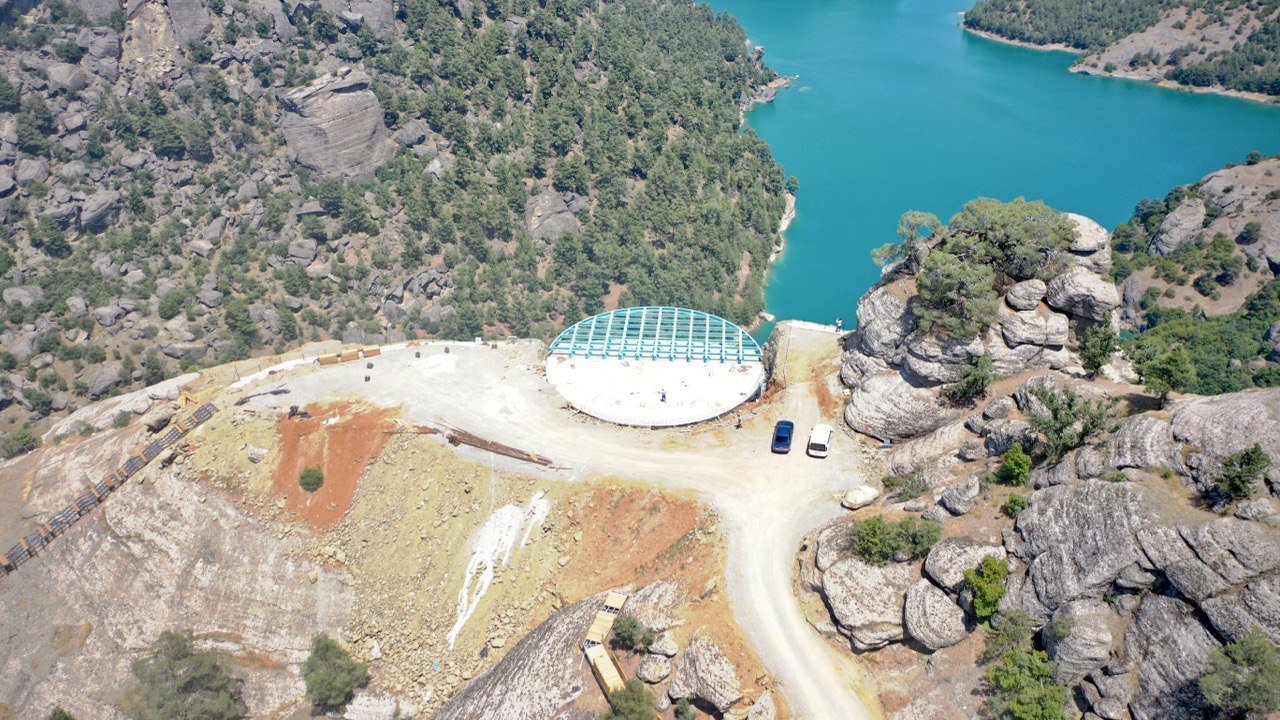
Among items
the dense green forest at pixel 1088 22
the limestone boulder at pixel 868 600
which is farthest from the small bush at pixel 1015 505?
the dense green forest at pixel 1088 22

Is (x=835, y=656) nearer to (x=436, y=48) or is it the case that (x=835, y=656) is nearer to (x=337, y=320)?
(x=337, y=320)

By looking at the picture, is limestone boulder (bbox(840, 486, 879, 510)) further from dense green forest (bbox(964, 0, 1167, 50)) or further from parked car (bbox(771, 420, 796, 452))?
dense green forest (bbox(964, 0, 1167, 50))

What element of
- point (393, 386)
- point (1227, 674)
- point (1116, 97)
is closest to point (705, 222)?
point (393, 386)

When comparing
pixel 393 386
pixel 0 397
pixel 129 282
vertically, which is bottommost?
pixel 0 397

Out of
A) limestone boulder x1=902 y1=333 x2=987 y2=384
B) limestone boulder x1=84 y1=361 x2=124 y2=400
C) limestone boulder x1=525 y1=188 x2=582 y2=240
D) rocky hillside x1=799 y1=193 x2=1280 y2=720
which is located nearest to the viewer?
rocky hillside x1=799 y1=193 x2=1280 y2=720

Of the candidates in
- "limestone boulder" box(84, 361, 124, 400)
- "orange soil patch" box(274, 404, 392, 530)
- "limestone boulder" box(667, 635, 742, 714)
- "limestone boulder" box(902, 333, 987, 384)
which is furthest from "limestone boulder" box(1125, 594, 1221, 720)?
"limestone boulder" box(84, 361, 124, 400)

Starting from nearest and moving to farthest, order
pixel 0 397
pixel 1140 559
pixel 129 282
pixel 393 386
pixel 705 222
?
1. pixel 1140 559
2. pixel 393 386
3. pixel 0 397
4. pixel 129 282
5. pixel 705 222

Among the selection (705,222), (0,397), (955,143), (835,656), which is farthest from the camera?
(955,143)

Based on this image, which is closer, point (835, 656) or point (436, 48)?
point (835, 656)
